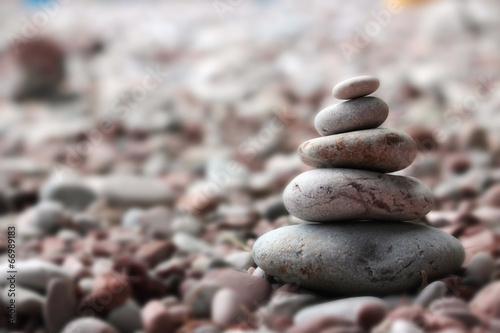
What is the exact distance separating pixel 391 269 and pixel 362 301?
0.81 ft

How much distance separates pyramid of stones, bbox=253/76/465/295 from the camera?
5.49 feet

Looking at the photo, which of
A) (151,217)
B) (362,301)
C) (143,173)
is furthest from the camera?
(143,173)

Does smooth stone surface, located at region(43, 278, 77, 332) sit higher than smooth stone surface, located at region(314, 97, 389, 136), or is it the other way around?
smooth stone surface, located at region(314, 97, 389, 136)

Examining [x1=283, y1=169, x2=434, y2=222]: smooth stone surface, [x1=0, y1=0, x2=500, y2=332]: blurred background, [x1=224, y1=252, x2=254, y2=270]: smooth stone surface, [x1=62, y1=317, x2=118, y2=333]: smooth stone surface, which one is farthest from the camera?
[x1=0, y1=0, x2=500, y2=332]: blurred background

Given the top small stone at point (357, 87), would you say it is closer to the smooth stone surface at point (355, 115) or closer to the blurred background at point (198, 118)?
the smooth stone surface at point (355, 115)

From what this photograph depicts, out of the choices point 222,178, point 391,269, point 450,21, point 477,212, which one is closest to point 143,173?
point 222,178

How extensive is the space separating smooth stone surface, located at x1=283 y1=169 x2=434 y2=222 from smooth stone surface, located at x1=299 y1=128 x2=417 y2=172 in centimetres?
4

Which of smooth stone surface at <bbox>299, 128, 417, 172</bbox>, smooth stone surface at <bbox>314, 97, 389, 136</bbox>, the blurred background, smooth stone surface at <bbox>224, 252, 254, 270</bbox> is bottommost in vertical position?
smooth stone surface at <bbox>224, 252, 254, 270</bbox>

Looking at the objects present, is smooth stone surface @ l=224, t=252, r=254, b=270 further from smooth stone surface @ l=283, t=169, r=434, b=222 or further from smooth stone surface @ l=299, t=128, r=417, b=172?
smooth stone surface @ l=299, t=128, r=417, b=172

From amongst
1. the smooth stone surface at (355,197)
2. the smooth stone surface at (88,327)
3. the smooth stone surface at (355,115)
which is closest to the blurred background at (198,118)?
the smooth stone surface at (88,327)

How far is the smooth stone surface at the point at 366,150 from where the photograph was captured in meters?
1.79

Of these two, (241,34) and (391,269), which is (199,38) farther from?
(391,269)

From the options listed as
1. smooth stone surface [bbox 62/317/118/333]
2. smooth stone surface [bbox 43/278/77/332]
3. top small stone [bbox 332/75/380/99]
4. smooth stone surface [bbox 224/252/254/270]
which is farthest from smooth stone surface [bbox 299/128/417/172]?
smooth stone surface [bbox 43/278/77/332]

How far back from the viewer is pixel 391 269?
166cm
